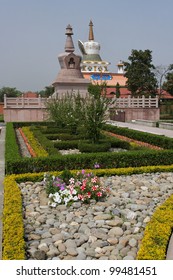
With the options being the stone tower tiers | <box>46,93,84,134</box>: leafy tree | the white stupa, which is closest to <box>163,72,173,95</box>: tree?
the stone tower tiers

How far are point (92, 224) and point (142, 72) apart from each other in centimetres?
3748

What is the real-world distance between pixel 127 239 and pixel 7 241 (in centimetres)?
149

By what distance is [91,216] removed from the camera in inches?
200

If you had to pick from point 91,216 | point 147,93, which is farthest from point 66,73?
point 91,216

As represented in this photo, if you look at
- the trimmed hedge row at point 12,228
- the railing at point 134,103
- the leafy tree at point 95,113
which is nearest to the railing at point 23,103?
the railing at point 134,103

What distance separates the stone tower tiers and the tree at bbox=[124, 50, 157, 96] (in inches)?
461

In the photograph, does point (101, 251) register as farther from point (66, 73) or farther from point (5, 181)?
point (66, 73)

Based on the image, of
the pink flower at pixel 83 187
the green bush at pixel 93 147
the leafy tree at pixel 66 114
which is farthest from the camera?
the leafy tree at pixel 66 114

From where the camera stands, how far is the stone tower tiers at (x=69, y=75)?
94.2 feet

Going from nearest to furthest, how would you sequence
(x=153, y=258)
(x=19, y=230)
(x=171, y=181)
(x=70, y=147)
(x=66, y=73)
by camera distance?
1. (x=153, y=258)
2. (x=19, y=230)
3. (x=171, y=181)
4. (x=70, y=147)
5. (x=66, y=73)

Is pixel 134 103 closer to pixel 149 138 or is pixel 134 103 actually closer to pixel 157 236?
pixel 149 138

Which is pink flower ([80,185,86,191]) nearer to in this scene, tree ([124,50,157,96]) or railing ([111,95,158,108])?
railing ([111,95,158,108])

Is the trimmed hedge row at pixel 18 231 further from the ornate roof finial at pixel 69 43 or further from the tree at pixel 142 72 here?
the tree at pixel 142 72

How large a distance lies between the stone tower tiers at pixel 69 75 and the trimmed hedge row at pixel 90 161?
65.4 feet
